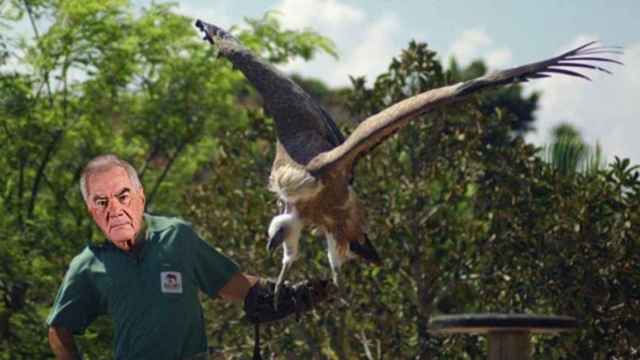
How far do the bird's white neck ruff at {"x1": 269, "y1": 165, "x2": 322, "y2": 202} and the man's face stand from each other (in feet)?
4.45

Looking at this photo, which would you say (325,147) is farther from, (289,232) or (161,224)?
(161,224)

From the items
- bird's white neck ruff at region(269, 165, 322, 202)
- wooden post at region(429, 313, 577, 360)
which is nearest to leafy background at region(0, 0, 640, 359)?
wooden post at region(429, 313, 577, 360)

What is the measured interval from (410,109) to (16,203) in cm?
737

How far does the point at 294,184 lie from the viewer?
18.1 feet

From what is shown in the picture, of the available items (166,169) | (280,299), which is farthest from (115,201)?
(166,169)

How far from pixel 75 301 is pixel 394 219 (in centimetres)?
614

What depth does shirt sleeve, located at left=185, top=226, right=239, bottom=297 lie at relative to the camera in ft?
14.2

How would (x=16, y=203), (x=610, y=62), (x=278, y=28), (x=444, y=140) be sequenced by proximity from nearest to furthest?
1. (x=610, y=62)
2. (x=444, y=140)
3. (x=16, y=203)
4. (x=278, y=28)

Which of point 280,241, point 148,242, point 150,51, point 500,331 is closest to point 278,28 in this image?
point 150,51

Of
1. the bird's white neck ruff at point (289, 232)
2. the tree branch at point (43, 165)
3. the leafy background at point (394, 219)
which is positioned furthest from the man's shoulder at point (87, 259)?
the tree branch at point (43, 165)

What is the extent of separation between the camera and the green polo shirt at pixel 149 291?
4.18m

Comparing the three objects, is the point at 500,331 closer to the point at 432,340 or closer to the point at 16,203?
the point at 432,340

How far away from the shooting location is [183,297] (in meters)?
4.21

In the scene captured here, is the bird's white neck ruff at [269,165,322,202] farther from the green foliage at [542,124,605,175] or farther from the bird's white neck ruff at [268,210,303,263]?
the green foliage at [542,124,605,175]
